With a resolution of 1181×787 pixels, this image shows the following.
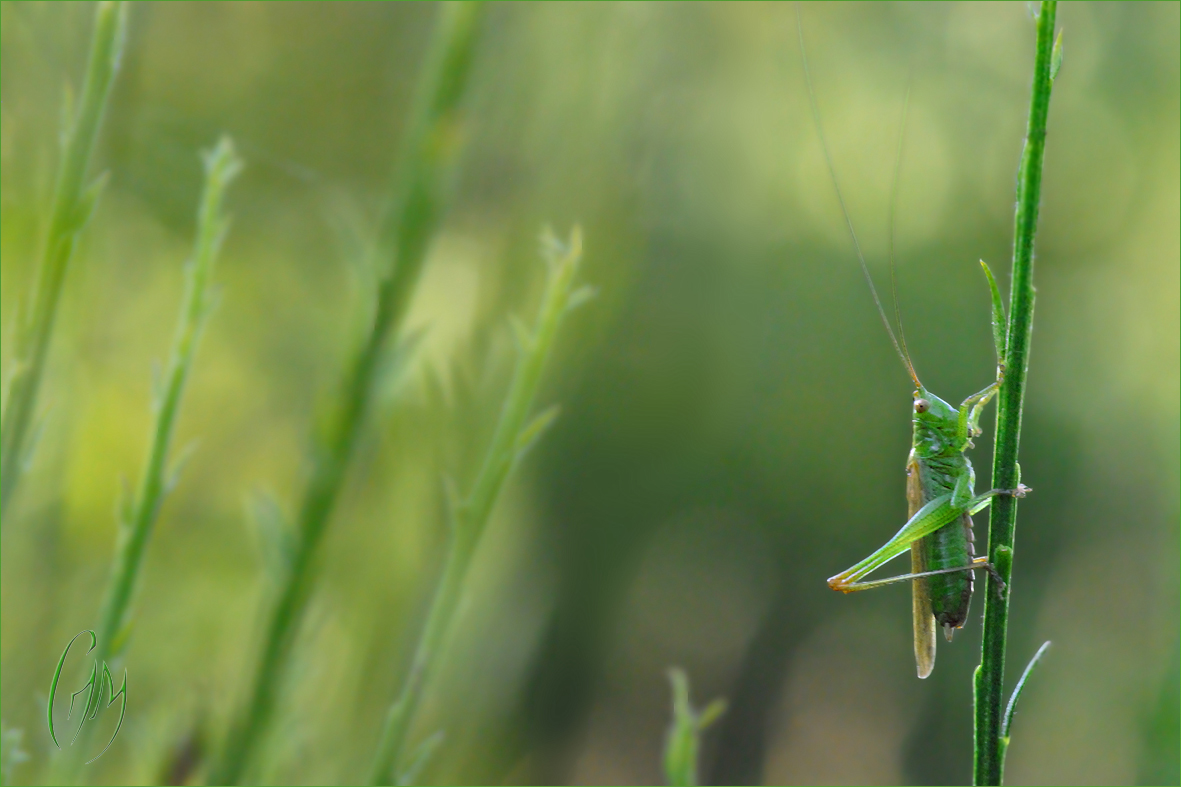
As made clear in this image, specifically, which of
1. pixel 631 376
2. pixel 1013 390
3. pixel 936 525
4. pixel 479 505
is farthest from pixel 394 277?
pixel 631 376

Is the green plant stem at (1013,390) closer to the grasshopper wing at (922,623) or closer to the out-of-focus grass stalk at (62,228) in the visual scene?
the out-of-focus grass stalk at (62,228)

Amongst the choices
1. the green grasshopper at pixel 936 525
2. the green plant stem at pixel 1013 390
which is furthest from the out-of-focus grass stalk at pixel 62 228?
the green grasshopper at pixel 936 525

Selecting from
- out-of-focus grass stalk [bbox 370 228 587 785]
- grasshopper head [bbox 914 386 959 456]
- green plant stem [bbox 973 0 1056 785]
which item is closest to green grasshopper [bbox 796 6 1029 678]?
grasshopper head [bbox 914 386 959 456]

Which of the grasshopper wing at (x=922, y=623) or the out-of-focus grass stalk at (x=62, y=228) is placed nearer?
the out-of-focus grass stalk at (x=62, y=228)

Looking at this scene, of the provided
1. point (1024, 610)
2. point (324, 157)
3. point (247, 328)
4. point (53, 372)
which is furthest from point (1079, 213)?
point (53, 372)

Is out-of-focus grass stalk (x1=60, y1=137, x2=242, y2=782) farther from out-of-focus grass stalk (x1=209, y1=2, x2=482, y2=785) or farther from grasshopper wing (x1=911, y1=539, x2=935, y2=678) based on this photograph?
grasshopper wing (x1=911, y1=539, x2=935, y2=678)

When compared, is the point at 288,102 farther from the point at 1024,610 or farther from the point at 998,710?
the point at 1024,610

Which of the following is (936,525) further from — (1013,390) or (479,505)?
(479,505)
